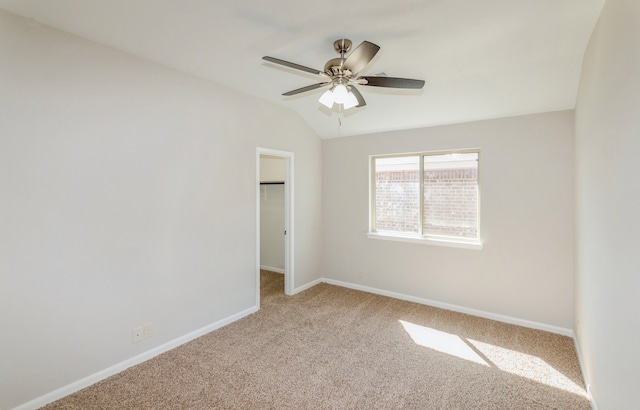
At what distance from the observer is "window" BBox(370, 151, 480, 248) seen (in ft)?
12.1

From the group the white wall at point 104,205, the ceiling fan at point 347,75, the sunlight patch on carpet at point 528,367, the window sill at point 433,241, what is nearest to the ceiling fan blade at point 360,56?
the ceiling fan at point 347,75

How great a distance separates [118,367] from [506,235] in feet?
13.2

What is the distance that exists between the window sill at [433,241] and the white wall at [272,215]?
191 centimetres

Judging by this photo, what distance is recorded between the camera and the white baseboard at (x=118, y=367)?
2.06 metres

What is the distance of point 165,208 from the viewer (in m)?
2.77

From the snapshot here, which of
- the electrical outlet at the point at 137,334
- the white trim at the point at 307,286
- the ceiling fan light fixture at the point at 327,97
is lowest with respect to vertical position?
the white trim at the point at 307,286

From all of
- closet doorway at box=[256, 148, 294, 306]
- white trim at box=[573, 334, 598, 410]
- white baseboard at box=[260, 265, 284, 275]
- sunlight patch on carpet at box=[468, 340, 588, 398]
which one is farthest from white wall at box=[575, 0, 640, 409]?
white baseboard at box=[260, 265, 284, 275]

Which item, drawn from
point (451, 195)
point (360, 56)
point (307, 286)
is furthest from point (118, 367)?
point (451, 195)

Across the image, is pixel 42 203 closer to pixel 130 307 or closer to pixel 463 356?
pixel 130 307

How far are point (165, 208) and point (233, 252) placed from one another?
3.10 ft

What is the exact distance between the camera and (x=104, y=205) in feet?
7.73

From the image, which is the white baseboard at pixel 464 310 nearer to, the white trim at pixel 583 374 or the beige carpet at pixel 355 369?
the beige carpet at pixel 355 369

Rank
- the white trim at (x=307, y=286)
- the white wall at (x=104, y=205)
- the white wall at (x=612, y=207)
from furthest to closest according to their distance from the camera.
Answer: the white trim at (x=307, y=286) → the white wall at (x=104, y=205) → the white wall at (x=612, y=207)

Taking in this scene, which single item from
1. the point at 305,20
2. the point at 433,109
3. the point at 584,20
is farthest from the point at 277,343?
the point at 584,20
